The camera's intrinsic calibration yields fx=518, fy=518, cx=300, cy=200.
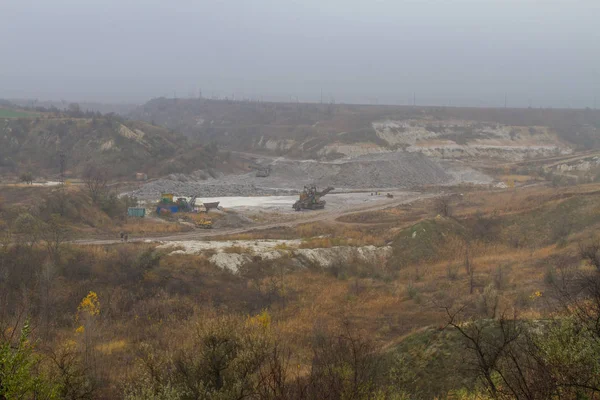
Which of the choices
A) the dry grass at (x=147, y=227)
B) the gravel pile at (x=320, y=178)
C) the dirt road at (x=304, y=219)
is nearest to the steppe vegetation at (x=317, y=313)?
the dry grass at (x=147, y=227)

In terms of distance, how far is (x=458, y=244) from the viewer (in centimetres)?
3086

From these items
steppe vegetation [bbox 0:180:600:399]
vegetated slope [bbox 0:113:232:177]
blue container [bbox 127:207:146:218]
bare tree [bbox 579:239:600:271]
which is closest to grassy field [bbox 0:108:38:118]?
vegetated slope [bbox 0:113:232:177]

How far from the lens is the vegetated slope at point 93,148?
6600 cm

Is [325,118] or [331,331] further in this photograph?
[325,118]

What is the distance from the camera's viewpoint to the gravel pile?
57.5 m

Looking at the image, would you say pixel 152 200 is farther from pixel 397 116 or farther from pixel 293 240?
pixel 397 116

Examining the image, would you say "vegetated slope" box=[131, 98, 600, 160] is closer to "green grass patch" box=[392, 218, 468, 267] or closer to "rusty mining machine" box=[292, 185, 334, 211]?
"rusty mining machine" box=[292, 185, 334, 211]

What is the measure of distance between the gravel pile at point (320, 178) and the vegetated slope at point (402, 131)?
10.2 meters

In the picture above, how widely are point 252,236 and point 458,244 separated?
13137 mm

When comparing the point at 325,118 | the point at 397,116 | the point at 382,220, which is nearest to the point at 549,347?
the point at 382,220

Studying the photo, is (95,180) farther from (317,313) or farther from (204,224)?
→ (317,313)

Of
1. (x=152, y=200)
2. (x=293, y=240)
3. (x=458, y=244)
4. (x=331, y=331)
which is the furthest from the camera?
(x=152, y=200)

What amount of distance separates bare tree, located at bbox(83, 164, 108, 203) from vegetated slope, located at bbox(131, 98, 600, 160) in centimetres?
3275

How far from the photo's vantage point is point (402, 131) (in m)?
93.5
